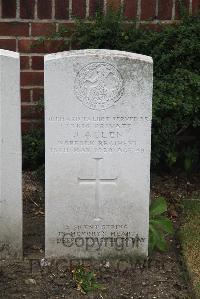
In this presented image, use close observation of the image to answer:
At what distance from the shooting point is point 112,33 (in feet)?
18.6

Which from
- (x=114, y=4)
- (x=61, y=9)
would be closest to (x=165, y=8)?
(x=114, y=4)

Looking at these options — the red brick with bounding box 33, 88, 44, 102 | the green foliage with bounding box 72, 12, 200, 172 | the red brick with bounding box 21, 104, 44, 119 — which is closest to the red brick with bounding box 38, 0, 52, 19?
the green foliage with bounding box 72, 12, 200, 172

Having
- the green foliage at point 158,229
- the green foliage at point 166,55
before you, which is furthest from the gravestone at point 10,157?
the green foliage at point 166,55

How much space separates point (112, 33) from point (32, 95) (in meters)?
0.86

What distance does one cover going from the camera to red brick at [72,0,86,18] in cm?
575

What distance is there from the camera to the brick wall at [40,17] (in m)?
5.73

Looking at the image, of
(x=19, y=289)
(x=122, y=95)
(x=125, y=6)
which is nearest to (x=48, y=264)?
(x=19, y=289)

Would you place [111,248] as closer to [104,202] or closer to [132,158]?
[104,202]

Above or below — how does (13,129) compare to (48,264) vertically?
above

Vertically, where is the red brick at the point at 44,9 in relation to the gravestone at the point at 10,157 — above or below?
above

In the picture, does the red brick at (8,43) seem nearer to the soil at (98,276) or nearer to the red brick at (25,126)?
the red brick at (25,126)

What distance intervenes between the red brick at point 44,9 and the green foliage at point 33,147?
37.0 inches

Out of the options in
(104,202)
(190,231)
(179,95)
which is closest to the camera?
(104,202)

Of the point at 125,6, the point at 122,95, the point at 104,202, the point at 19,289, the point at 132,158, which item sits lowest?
the point at 19,289
